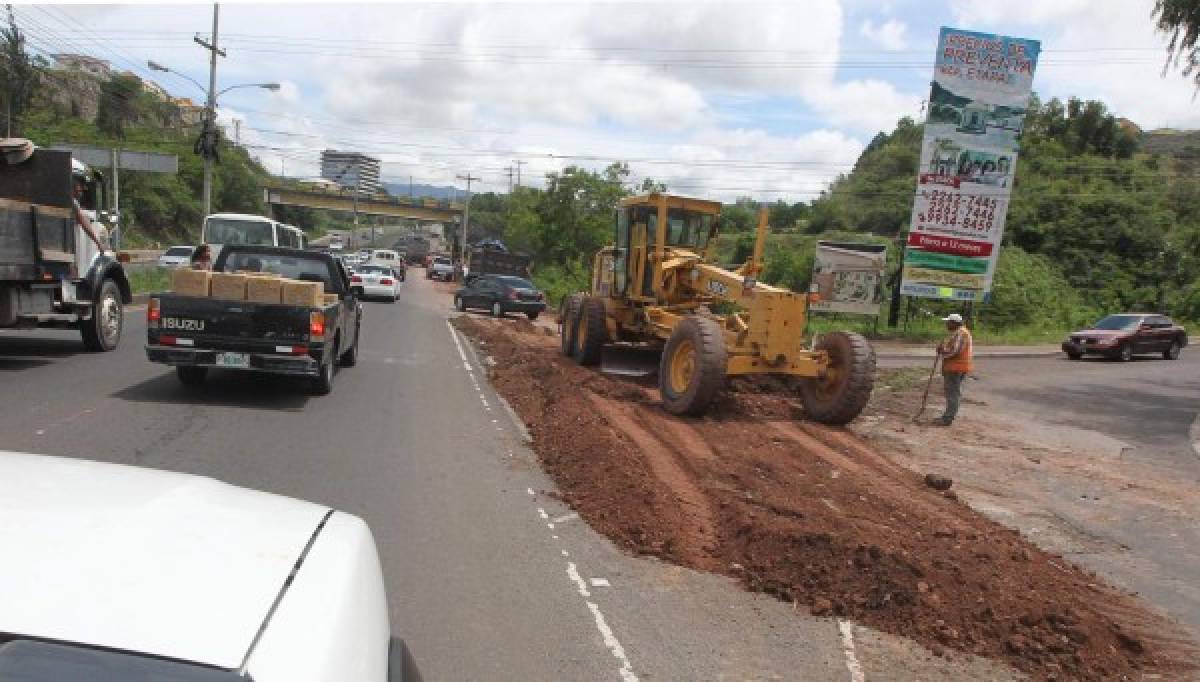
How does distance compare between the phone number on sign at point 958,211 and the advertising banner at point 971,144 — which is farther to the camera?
the phone number on sign at point 958,211

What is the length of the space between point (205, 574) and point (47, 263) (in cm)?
1224

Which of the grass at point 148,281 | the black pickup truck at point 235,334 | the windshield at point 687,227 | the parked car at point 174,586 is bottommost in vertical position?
the grass at point 148,281

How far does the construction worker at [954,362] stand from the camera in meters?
12.8

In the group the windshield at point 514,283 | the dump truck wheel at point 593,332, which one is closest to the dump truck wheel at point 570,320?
the dump truck wheel at point 593,332

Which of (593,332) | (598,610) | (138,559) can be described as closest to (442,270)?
(593,332)

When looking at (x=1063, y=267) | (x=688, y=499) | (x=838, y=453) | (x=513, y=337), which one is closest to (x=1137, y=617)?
(x=688, y=499)

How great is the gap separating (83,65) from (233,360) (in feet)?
Answer: 310

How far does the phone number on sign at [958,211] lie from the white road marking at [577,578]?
21.8 metres

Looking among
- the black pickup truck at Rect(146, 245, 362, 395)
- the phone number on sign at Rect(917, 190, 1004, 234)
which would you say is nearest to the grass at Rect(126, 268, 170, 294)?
the black pickup truck at Rect(146, 245, 362, 395)

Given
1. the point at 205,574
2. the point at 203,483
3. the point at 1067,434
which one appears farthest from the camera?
the point at 1067,434

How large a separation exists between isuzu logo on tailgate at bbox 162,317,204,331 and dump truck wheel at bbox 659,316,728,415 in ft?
18.5

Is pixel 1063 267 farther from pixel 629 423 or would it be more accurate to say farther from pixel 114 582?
pixel 114 582

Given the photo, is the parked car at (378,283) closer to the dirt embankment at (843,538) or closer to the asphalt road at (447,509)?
the asphalt road at (447,509)

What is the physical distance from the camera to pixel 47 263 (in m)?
11.9
